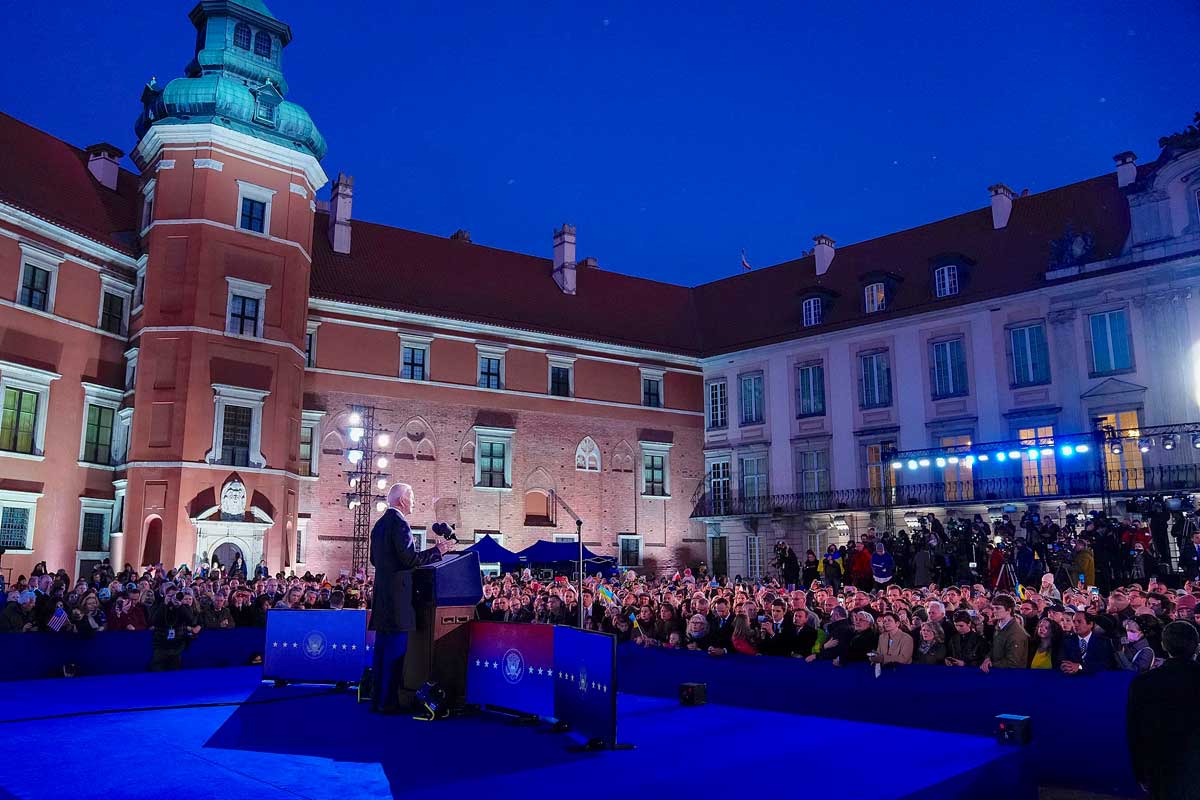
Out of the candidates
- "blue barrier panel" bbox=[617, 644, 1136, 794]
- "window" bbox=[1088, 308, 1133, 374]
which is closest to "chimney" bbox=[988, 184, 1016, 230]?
"window" bbox=[1088, 308, 1133, 374]

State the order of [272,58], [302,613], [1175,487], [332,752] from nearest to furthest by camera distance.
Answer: [332,752] < [302,613] < [1175,487] < [272,58]

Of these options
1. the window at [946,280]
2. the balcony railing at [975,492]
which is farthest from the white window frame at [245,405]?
the window at [946,280]

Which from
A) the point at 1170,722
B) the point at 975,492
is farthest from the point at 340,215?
the point at 1170,722

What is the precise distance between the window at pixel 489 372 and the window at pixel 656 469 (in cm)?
740

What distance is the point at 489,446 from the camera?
38.0 metres

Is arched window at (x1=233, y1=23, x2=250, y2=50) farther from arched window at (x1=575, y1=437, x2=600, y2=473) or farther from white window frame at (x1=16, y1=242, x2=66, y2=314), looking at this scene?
arched window at (x1=575, y1=437, x2=600, y2=473)

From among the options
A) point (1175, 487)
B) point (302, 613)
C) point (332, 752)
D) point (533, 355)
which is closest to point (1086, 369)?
point (1175, 487)

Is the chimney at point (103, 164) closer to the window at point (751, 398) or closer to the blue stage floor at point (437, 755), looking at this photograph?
the window at point (751, 398)

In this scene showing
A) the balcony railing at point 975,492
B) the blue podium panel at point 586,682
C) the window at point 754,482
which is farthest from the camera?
the window at point 754,482

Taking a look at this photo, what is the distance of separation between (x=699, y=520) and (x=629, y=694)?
30599mm

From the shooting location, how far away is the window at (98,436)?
2947 centimetres

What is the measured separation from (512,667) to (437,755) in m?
1.78

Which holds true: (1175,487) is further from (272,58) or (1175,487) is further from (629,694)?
(272,58)

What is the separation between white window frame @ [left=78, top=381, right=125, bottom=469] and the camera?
29234mm
